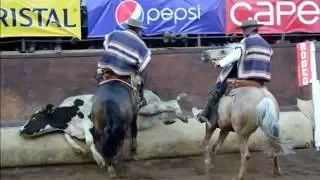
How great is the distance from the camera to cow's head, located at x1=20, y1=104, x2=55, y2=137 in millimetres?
10109

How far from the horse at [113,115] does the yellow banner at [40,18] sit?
2.84 meters

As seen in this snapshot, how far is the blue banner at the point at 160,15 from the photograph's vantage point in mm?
11977

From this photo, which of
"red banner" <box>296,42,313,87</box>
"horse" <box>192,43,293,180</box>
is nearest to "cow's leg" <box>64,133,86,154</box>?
"horse" <box>192,43,293,180</box>

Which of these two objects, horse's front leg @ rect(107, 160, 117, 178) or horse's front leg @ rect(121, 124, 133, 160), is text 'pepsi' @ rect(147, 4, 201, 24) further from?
horse's front leg @ rect(107, 160, 117, 178)

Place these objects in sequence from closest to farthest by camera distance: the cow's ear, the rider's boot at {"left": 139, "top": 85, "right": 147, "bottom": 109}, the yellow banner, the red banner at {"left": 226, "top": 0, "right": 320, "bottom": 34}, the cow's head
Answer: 1. the rider's boot at {"left": 139, "top": 85, "right": 147, "bottom": 109}
2. the cow's head
3. the cow's ear
4. the yellow banner
5. the red banner at {"left": 226, "top": 0, "right": 320, "bottom": 34}

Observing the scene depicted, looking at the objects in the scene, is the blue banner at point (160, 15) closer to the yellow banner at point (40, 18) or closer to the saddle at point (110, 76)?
the yellow banner at point (40, 18)

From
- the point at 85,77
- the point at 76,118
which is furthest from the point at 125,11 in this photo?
the point at 76,118

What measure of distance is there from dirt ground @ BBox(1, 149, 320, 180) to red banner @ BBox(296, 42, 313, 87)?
1.49 m

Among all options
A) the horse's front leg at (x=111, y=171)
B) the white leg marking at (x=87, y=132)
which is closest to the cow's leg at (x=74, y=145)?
the white leg marking at (x=87, y=132)

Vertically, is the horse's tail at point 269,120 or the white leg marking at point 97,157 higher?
the horse's tail at point 269,120

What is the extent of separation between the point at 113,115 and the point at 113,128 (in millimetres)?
171

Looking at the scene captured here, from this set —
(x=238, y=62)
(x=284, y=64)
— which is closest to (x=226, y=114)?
(x=238, y=62)

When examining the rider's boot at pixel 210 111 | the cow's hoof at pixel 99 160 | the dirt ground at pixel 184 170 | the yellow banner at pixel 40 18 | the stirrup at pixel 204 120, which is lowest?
the dirt ground at pixel 184 170

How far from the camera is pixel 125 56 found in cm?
Answer: 910
